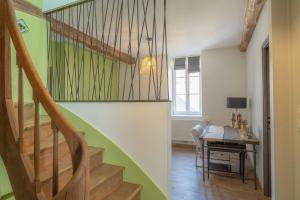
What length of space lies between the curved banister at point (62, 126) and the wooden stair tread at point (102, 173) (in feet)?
3.09

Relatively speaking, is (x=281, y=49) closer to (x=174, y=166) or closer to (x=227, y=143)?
(x=227, y=143)

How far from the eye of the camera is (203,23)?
3516 millimetres

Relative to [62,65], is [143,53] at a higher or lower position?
higher

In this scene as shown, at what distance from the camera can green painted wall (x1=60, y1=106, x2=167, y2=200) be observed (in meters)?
2.23

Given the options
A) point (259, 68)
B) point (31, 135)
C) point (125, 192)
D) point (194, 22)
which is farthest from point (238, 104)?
point (31, 135)

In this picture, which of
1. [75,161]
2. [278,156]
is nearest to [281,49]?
[278,156]

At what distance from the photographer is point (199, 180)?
326 cm

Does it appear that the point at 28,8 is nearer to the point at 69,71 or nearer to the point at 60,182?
the point at 69,71

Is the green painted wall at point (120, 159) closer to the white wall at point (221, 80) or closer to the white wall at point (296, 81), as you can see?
the white wall at point (296, 81)

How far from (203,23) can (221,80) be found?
2.07 meters

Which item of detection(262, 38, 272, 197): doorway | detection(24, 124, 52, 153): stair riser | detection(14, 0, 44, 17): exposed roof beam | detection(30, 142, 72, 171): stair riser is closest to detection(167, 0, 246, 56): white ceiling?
detection(262, 38, 272, 197): doorway

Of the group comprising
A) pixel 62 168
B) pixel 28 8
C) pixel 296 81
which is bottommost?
pixel 62 168

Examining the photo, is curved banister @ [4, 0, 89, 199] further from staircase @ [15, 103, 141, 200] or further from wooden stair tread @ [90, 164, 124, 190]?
wooden stair tread @ [90, 164, 124, 190]

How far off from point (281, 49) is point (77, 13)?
303 cm
